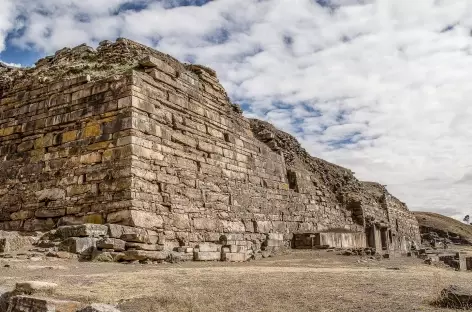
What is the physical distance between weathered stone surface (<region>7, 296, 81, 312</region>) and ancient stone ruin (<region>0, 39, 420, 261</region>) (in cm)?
Result: 453

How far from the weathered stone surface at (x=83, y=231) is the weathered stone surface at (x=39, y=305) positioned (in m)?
4.72

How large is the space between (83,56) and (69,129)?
2837 millimetres

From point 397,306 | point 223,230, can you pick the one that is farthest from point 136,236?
point 397,306

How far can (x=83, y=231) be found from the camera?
8594 millimetres

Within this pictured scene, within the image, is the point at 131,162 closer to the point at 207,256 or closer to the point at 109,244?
the point at 109,244

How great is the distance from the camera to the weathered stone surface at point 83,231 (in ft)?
28.2

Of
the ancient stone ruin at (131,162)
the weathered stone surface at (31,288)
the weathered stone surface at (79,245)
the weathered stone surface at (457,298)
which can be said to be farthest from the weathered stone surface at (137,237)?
the weathered stone surface at (457,298)

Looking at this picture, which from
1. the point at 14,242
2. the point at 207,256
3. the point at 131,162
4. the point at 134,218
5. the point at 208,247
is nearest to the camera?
the point at 14,242

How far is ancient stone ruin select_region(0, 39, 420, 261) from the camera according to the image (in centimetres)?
967

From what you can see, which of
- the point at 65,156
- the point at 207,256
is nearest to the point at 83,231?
the point at 65,156

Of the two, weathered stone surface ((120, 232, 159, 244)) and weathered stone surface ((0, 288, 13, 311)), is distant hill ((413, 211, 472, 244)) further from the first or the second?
weathered stone surface ((0, 288, 13, 311))

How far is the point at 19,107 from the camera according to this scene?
40.6 ft

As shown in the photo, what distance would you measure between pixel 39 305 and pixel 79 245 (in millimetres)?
4834

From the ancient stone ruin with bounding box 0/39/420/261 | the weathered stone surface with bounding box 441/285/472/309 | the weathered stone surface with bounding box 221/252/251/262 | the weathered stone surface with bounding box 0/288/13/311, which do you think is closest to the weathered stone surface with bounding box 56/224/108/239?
the ancient stone ruin with bounding box 0/39/420/261
